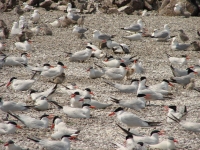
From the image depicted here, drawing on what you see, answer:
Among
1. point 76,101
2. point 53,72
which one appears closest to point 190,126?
point 76,101

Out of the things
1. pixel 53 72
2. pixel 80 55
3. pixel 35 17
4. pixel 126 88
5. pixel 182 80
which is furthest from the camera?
pixel 35 17

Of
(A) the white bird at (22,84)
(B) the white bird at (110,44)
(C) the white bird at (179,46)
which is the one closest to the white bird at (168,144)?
(A) the white bird at (22,84)

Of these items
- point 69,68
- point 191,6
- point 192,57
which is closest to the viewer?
point 69,68

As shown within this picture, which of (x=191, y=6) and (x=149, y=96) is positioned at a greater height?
(x=149, y=96)

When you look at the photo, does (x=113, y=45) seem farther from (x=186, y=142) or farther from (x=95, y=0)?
(x=95, y=0)

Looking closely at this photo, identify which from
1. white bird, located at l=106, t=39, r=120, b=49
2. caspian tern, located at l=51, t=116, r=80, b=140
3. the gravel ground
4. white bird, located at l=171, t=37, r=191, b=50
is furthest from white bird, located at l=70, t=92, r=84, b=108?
white bird, located at l=171, t=37, r=191, b=50

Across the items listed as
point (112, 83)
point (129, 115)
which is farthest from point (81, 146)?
point (112, 83)

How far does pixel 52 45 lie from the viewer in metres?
17.6

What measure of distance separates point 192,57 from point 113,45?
238 centimetres

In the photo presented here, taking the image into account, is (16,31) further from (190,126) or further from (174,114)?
(190,126)

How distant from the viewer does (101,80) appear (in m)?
13.5

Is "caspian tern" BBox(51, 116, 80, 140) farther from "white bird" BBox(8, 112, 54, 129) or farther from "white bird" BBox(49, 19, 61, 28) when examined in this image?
"white bird" BBox(49, 19, 61, 28)

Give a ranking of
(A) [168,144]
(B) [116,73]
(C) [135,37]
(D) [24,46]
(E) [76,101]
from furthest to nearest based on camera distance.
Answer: (C) [135,37]
(D) [24,46]
(B) [116,73]
(E) [76,101]
(A) [168,144]

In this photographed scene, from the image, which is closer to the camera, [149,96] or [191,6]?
[149,96]
